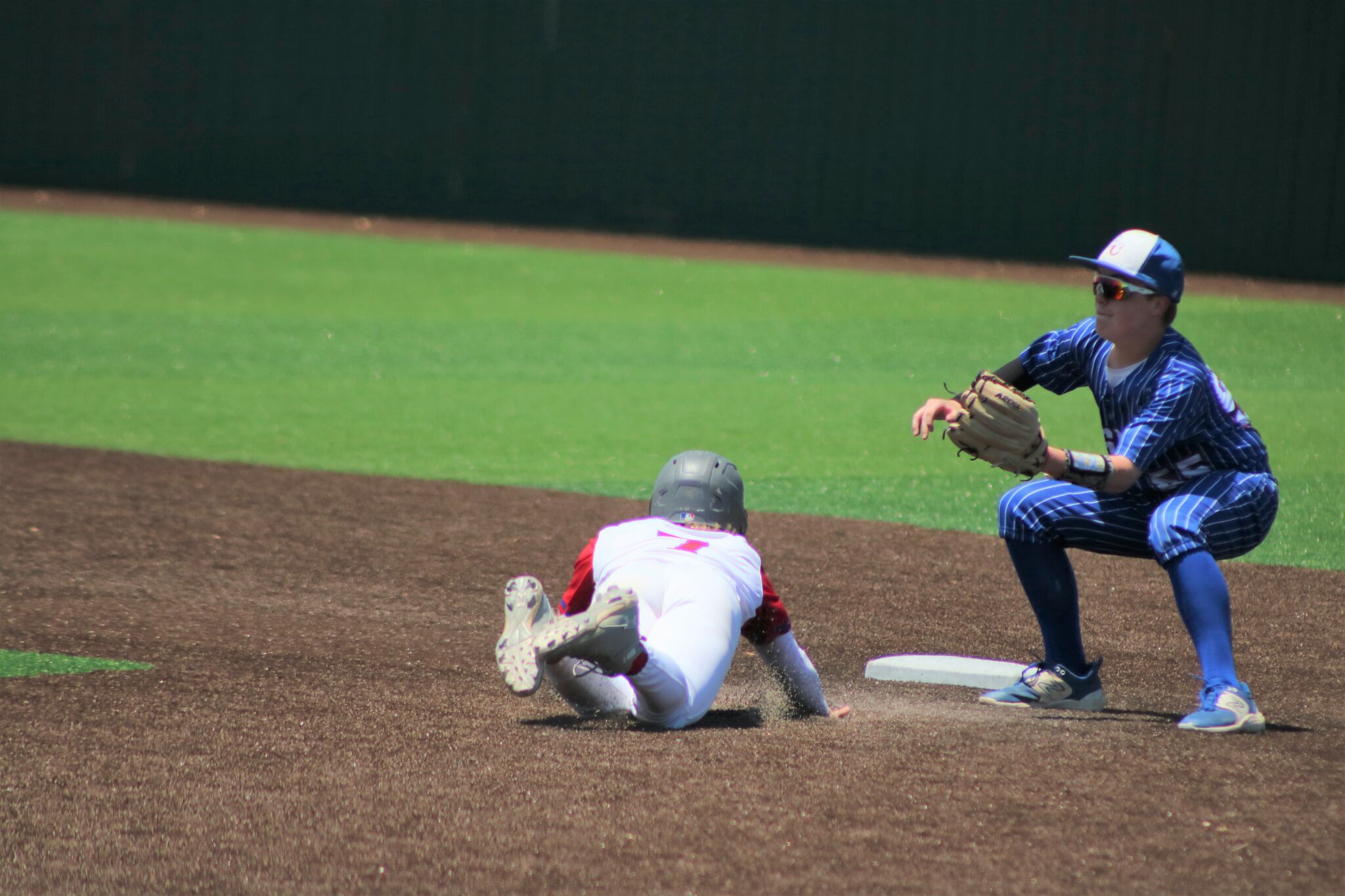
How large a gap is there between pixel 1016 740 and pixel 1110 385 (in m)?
1.08

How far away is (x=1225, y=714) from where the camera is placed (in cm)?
406

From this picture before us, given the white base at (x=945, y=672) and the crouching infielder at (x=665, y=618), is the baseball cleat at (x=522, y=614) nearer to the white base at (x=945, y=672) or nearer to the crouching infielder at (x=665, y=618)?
the crouching infielder at (x=665, y=618)

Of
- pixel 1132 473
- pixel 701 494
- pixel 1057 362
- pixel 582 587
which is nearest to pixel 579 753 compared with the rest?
pixel 582 587

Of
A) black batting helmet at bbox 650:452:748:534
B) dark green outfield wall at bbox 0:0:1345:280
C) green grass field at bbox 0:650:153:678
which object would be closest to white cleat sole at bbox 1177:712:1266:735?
black batting helmet at bbox 650:452:748:534

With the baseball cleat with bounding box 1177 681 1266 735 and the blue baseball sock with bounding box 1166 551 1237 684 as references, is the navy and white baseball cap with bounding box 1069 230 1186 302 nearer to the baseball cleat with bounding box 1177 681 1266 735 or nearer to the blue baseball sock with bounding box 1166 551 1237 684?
the blue baseball sock with bounding box 1166 551 1237 684

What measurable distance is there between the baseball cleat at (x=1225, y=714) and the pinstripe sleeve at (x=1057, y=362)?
0.99 meters

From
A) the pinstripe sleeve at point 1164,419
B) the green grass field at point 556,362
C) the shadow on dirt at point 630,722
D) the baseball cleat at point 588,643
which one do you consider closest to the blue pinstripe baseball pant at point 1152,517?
the pinstripe sleeve at point 1164,419

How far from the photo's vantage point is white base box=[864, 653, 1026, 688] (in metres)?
4.88

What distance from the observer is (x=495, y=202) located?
20750 mm

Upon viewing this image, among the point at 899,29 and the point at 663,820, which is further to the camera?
the point at 899,29

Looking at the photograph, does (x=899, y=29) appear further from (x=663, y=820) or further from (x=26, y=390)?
(x=663, y=820)

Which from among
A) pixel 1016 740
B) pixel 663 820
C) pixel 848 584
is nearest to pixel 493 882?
pixel 663 820

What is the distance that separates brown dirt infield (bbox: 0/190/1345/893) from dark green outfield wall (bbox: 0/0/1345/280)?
13.2 meters

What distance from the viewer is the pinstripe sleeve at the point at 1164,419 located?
4.09 metres
